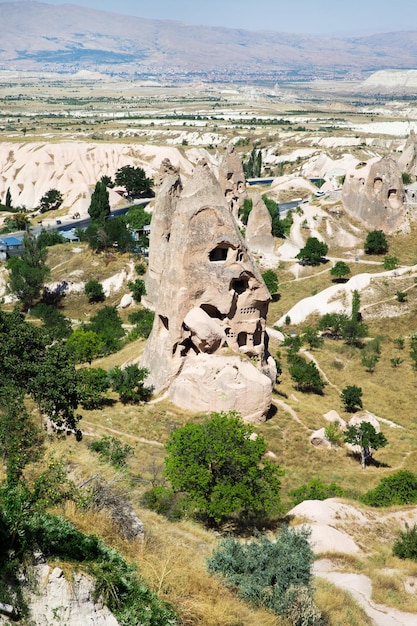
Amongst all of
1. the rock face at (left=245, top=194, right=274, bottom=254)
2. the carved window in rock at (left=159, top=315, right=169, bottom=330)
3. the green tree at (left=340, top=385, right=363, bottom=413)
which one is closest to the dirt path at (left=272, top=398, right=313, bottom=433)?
the green tree at (left=340, top=385, right=363, bottom=413)

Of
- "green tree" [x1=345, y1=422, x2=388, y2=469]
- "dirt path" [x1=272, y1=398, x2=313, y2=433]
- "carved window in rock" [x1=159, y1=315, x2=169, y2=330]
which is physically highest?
"carved window in rock" [x1=159, y1=315, x2=169, y2=330]

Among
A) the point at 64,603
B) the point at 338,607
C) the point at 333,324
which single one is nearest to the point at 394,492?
the point at 338,607

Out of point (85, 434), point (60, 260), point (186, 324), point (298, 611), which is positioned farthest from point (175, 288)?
point (60, 260)

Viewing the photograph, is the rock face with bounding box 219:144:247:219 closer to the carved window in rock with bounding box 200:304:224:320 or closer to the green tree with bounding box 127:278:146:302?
the green tree with bounding box 127:278:146:302

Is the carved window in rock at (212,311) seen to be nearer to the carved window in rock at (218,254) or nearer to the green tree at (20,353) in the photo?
the carved window in rock at (218,254)

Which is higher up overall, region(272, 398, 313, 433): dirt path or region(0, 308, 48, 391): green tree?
region(0, 308, 48, 391): green tree

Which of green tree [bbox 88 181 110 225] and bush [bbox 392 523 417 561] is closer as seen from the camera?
bush [bbox 392 523 417 561]
